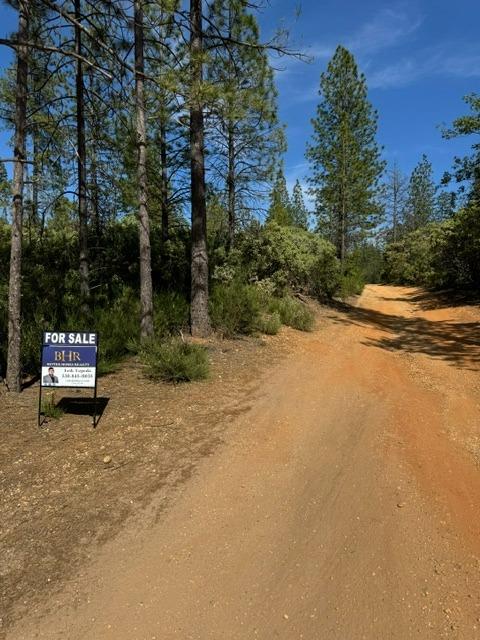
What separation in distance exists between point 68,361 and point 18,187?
7.90ft

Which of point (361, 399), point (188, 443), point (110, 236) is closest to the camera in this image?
point (188, 443)

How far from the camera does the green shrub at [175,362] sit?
7.14 meters

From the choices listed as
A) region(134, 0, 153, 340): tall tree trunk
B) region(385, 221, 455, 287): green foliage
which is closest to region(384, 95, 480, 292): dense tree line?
region(385, 221, 455, 287): green foliage

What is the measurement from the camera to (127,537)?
355 cm

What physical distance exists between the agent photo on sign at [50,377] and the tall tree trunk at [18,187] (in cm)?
84

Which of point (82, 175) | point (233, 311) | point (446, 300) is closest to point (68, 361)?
point (233, 311)

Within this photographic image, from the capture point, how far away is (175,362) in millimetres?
7207

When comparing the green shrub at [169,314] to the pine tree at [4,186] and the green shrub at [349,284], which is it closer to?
the pine tree at [4,186]

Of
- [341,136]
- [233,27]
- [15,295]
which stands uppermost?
[341,136]

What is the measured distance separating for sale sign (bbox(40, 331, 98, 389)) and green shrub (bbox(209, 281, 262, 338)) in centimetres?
444

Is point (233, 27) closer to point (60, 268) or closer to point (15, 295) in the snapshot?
point (60, 268)

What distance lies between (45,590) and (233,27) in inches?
482

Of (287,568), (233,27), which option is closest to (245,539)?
(287,568)

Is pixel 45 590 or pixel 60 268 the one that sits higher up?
pixel 60 268
